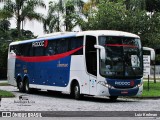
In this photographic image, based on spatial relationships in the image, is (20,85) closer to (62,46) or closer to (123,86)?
(62,46)

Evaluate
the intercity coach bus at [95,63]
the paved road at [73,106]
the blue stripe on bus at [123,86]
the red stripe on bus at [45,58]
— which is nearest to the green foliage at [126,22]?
the red stripe on bus at [45,58]

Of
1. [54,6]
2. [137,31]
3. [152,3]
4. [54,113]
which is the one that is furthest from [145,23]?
[152,3]

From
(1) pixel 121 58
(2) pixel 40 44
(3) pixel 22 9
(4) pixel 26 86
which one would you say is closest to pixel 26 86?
(4) pixel 26 86

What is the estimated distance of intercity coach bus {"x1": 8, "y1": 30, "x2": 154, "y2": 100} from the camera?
21609 mm

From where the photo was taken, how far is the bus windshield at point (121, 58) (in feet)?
70.8

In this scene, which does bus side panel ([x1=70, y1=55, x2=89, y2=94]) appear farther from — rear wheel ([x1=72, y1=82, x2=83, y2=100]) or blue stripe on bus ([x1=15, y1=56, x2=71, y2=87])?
blue stripe on bus ([x1=15, y1=56, x2=71, y2=87])

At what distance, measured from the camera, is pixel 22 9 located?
48.4m

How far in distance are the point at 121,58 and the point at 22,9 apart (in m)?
28.4

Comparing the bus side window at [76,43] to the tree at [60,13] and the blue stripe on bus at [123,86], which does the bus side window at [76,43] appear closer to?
the blue stripe on bus at [123,86]

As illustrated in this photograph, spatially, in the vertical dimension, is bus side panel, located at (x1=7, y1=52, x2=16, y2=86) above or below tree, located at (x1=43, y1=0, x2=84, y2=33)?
below

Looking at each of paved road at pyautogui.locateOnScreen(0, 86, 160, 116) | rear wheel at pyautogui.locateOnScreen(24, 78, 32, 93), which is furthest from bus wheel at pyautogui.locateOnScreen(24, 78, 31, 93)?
paved road at pyautogui.locateOnScreen(0, 86, 160, 116)

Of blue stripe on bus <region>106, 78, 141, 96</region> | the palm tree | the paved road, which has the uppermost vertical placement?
the palm tree

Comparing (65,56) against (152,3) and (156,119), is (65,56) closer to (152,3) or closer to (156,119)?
(156,119)

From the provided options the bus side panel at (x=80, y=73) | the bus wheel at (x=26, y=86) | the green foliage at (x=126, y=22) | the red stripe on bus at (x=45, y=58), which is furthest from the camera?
the green foliage at (x=126, y=22)
